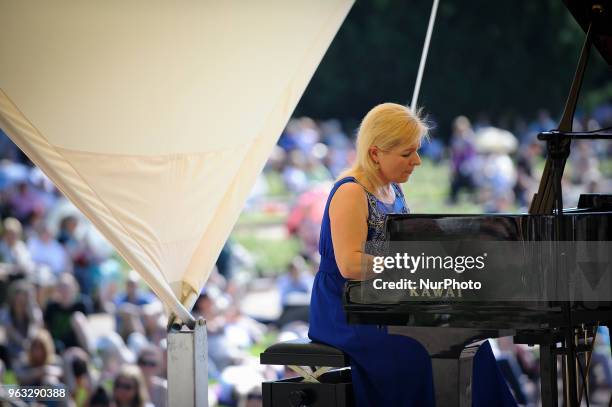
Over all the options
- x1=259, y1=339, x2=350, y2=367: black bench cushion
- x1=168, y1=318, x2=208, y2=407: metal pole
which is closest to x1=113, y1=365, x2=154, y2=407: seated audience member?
x1=168, y1=318, x2=208, y2=407: metal pole

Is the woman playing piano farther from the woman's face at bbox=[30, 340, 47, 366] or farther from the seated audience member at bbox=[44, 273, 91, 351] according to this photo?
the seated audience member at bbox=[44, 273, 91, 351]

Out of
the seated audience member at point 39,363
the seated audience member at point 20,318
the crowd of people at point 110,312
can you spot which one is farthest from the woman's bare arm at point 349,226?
the seated audience member at point 20,318

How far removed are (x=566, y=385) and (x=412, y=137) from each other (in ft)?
3.81

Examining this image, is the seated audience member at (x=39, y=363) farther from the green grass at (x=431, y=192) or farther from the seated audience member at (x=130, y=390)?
the green grass at (x=431, y=192)

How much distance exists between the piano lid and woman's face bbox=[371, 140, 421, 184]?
29.6 inches

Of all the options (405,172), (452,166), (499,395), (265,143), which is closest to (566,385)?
(499,395)

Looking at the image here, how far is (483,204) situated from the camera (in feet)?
44.7

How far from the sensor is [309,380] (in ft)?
12.7

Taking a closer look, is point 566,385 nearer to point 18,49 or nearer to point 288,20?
point 288,20

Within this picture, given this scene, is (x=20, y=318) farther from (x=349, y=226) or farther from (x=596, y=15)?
(x=596, y=15)

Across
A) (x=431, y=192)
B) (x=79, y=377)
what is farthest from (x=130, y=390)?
(x=431, y=192)

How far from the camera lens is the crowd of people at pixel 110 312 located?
717 centimetres

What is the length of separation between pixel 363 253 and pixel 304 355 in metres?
0.52

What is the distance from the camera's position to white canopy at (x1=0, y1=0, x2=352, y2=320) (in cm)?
412
